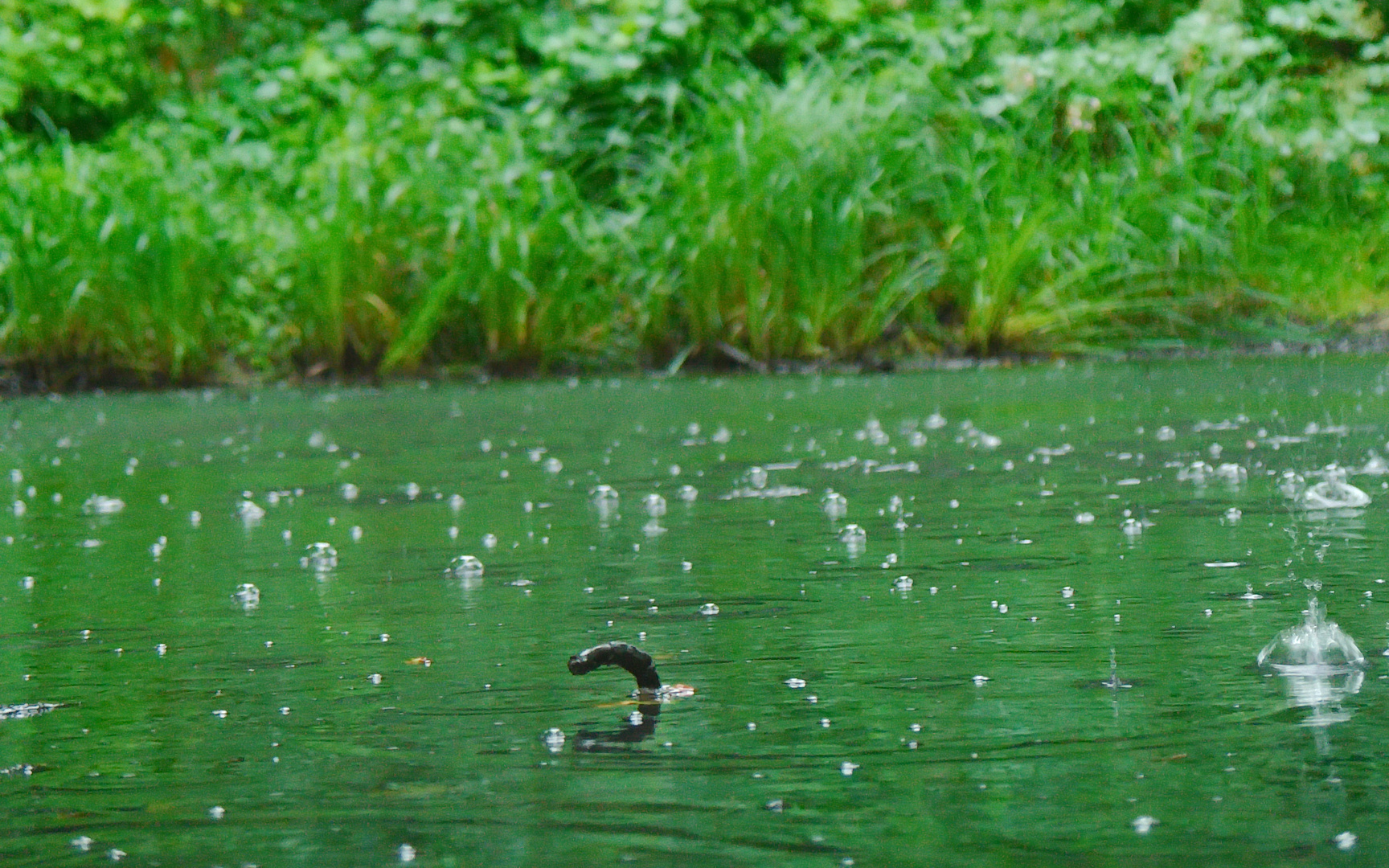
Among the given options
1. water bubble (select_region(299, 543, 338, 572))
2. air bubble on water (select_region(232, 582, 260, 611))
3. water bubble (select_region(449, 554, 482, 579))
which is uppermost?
water bubble (select_region(449, 554, 482, 579))

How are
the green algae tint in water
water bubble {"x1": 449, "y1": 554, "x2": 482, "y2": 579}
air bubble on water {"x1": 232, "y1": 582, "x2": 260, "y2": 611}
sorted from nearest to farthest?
1. the green algae tint in water
2. air bubble on water {"x1": 232, "y1": 582, "x2": 260, "y2": 611}
3. water bubble {"x1": 449, "y1": 554, "x2": 482, "y2": 579}

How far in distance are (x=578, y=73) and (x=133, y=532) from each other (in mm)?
8159

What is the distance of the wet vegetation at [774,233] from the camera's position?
920 cm

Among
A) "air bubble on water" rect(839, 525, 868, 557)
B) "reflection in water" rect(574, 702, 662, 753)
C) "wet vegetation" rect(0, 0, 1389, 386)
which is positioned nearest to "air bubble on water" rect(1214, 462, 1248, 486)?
"air bubble on water" rect(839, 525, 868, 557)

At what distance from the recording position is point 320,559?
363 centimetres

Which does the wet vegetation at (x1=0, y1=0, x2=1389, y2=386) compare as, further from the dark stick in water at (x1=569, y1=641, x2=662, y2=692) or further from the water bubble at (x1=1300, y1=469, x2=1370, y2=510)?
the dark stick in water at (x1=569, y1=641, x2=662, y2=692)

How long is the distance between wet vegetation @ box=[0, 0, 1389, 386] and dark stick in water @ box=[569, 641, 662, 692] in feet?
22.5

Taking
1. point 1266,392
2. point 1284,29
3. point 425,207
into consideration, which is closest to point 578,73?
point 425,207

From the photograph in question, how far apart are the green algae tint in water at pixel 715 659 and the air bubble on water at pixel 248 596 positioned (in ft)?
0.03

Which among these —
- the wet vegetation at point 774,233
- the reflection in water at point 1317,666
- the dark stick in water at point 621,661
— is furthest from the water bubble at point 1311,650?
the wet vegetation at point 774,233

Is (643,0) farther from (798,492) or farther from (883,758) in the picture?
(883,758)

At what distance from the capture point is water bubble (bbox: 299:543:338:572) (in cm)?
355

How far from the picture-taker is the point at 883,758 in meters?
1.91

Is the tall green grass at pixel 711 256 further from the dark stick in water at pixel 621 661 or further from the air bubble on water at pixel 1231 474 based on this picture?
the dark stick in water at pixel 621 661
